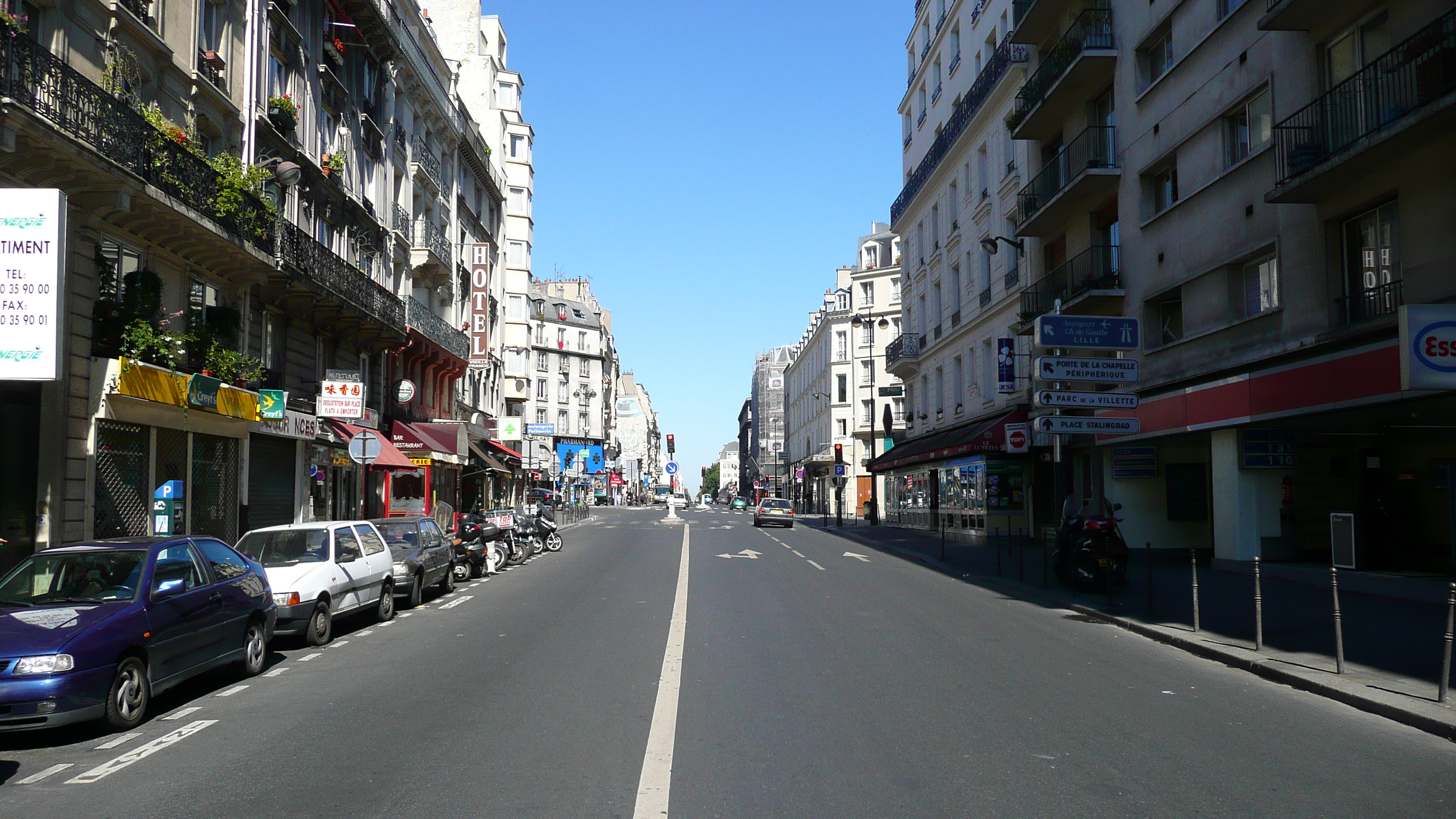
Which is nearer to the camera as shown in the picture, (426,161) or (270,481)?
(270,481)

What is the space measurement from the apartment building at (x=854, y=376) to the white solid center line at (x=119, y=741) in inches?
2209

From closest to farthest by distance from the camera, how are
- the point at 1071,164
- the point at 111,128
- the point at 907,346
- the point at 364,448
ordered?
the point at 111,128 → the point at 364,448 → the point at 1071,164 → the point at 907,346

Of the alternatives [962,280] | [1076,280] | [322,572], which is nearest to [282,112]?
[322,572]

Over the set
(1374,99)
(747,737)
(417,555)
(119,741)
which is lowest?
(119,741)

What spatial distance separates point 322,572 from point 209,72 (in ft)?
40.2

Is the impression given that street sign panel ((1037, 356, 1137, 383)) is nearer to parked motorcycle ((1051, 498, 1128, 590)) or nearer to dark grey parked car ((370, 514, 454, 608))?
parked motorcycle ((1051, 498, 1128, 590))

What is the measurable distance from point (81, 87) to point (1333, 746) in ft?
53.9

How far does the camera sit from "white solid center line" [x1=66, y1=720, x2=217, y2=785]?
21.1 feet

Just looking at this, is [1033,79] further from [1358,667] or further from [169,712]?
[169,712]

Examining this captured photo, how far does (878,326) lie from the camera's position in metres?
69.9

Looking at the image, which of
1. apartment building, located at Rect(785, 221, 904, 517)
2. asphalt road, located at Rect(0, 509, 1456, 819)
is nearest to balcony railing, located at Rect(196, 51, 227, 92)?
asphalt road, located at Rect(0, 509, 1456, 819)

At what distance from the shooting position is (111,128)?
14.7 m

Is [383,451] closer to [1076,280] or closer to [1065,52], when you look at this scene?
[1076,280]

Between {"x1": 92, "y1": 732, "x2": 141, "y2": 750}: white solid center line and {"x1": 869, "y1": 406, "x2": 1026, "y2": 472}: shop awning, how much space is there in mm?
Answer: 21973
